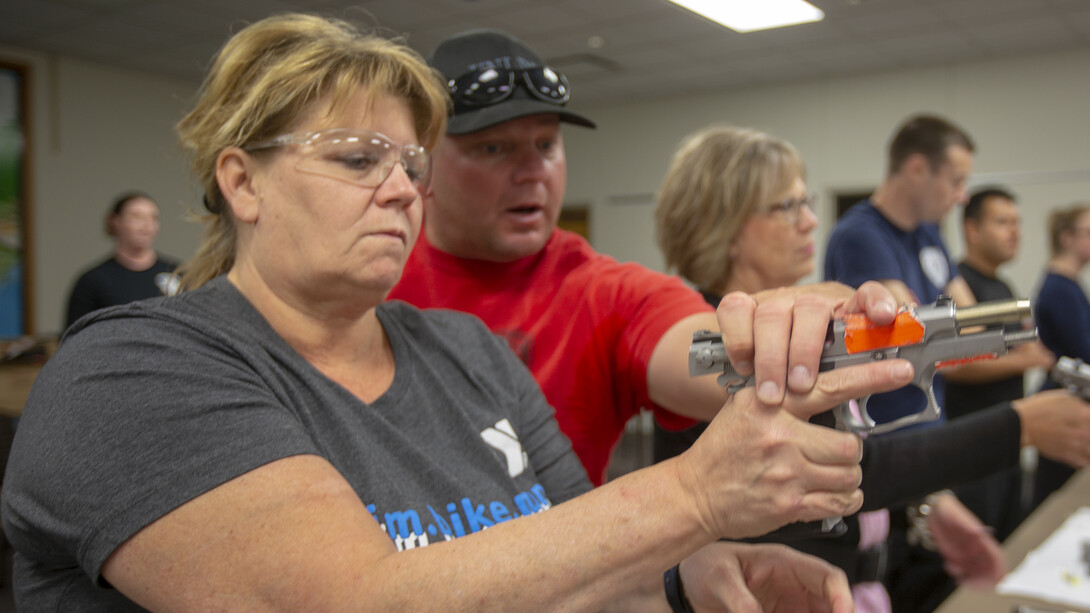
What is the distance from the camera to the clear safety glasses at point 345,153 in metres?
0.89

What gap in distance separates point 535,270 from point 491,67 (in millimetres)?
375

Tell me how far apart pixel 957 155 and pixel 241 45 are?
2.69 m

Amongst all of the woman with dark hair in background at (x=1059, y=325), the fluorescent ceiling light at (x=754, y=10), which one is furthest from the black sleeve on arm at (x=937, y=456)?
the woman with dark hair in background at (x=1059, y=325)

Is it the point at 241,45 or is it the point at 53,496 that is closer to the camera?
the point at 53,496

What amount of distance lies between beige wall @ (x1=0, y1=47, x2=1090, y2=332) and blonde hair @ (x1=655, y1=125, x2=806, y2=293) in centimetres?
414

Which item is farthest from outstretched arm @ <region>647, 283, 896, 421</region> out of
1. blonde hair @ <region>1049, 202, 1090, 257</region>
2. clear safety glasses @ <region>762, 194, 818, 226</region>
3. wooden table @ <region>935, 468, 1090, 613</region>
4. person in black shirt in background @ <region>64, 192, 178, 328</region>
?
blonde hair @ <region>1049, 202, 1090, 257</region>

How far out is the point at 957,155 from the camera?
9.34 feet

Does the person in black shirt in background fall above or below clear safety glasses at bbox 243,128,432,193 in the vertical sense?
below

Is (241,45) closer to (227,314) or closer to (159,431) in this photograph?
(227,314)

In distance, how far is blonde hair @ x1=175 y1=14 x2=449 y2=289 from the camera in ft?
2.97

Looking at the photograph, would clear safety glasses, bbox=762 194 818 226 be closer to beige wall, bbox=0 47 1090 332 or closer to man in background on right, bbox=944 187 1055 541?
man in background on right, bbox=944 187 1055 541

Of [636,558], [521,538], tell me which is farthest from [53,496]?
[636,558]

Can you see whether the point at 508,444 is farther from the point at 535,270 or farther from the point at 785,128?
the point at 785,128

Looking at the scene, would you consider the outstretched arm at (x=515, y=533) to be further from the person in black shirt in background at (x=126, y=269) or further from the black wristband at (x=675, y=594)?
the person in black shirt in background at (x=126, y=269)
